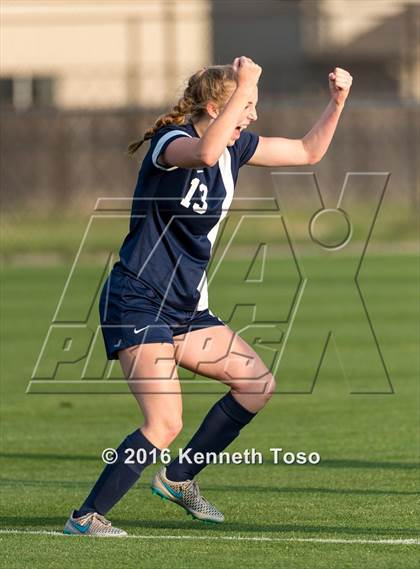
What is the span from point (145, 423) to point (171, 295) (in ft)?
1.85

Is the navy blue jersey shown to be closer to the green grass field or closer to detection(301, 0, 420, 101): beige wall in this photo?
the green grass field

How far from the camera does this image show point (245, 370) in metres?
6.49

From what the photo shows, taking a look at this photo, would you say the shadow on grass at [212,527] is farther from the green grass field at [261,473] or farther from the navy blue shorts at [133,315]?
the navy blue shorts at [133,315]

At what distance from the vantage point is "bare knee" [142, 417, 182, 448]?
6160 mm

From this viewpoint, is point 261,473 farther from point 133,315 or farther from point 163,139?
point 163,139

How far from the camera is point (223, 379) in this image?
6.52 metres

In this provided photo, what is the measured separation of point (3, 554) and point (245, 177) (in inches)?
765

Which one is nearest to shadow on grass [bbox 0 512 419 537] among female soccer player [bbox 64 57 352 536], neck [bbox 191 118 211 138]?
female soccer player [bbox 64 57 352 536]

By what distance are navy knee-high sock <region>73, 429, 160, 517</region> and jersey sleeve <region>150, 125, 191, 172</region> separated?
3.72 ft

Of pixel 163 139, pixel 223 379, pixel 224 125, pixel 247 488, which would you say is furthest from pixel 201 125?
pixel 247 488

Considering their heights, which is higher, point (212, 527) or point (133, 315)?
point (133, 315)

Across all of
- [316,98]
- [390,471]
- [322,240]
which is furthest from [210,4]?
[390,471]

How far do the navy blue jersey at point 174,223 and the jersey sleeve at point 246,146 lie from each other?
0.62 feet

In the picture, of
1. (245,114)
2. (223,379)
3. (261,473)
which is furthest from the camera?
(261,473)
